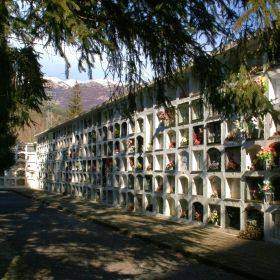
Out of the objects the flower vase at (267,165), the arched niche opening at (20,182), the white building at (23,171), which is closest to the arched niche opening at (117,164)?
the flower vase at (267,165)

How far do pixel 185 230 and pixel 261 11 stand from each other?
659 centimetres

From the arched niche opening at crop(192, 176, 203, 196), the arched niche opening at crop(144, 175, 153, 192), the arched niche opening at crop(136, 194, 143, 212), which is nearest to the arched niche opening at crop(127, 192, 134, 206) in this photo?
the arched niche opening at crop(136, 194, 143, 212)

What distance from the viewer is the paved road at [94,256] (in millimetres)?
5496

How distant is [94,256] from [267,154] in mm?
3476

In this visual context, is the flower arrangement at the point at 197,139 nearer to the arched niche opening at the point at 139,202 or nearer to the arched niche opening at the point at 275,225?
the arched niche opening at the point at 275,225

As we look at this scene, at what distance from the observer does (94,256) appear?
21.8ft

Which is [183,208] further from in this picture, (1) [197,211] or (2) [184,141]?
(2) [184,141]

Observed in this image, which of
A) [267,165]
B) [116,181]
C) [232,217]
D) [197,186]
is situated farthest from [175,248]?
[116,181]

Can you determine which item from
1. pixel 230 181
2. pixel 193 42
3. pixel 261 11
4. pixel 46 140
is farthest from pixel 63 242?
pixel 46 140

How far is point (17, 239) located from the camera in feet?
27.5

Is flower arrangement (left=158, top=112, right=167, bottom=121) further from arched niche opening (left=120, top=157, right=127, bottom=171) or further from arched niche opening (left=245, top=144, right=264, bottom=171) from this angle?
arched niche opening (left=245, top=144, right=264, bottom=171)

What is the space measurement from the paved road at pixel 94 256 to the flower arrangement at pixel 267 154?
7.56ft

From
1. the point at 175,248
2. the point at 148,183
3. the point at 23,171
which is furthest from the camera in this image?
the point at 23,171

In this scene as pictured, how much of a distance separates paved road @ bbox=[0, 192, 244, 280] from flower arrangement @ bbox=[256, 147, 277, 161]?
2.30 meters
